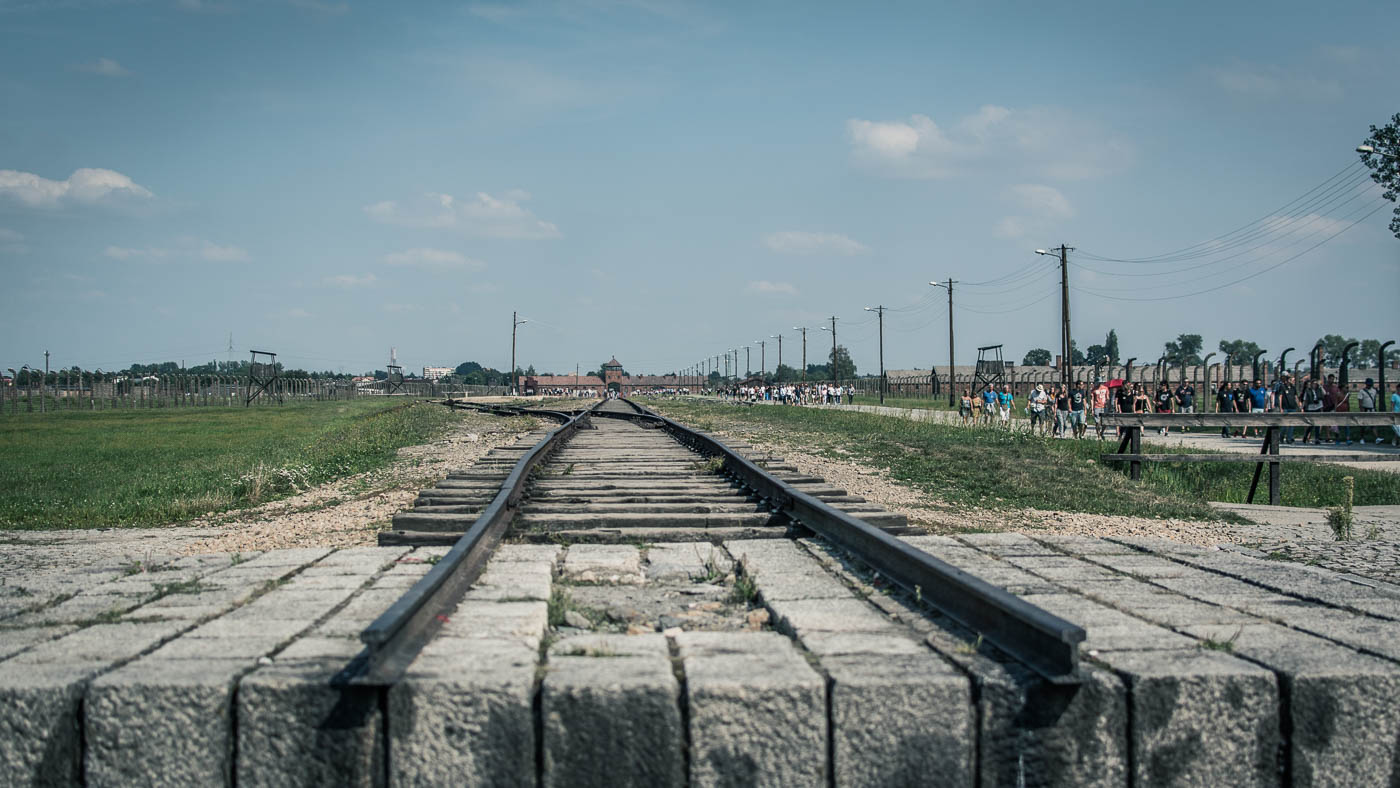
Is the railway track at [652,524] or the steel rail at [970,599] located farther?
the railway track at [652,524]

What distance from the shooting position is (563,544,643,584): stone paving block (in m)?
4.73

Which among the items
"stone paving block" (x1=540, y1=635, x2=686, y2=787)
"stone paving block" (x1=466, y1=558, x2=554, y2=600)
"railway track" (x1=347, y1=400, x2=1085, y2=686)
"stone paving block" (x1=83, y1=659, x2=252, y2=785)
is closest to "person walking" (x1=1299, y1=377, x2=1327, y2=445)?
"railway track" (x1=347, y1=400, x2=1085, y2=686)

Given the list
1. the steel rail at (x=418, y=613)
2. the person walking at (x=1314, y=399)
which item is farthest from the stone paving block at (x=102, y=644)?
the person walking at (x=1314, y=399)

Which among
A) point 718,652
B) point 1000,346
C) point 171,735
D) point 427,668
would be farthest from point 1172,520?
point 1000,346

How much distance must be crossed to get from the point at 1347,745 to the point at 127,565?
16.6 ft

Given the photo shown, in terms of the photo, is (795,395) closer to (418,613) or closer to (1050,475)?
(1050,475)

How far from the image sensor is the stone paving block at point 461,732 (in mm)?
2643

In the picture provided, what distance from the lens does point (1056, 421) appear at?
25.0 meters

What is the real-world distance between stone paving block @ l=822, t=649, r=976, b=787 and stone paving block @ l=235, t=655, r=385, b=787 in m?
1.29

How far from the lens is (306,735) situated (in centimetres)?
271

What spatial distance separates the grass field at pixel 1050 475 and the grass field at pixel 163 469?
684 cm

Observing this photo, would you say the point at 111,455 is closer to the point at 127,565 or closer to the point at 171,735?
the point at 127,565

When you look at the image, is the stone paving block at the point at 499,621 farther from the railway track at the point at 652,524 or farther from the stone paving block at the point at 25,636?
the stone paving block at the point at 25,636

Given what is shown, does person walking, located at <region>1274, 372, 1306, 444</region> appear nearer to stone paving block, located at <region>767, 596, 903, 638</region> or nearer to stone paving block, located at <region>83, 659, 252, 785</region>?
stone paving block, located at <region>767, 596, 903, 638</region>
